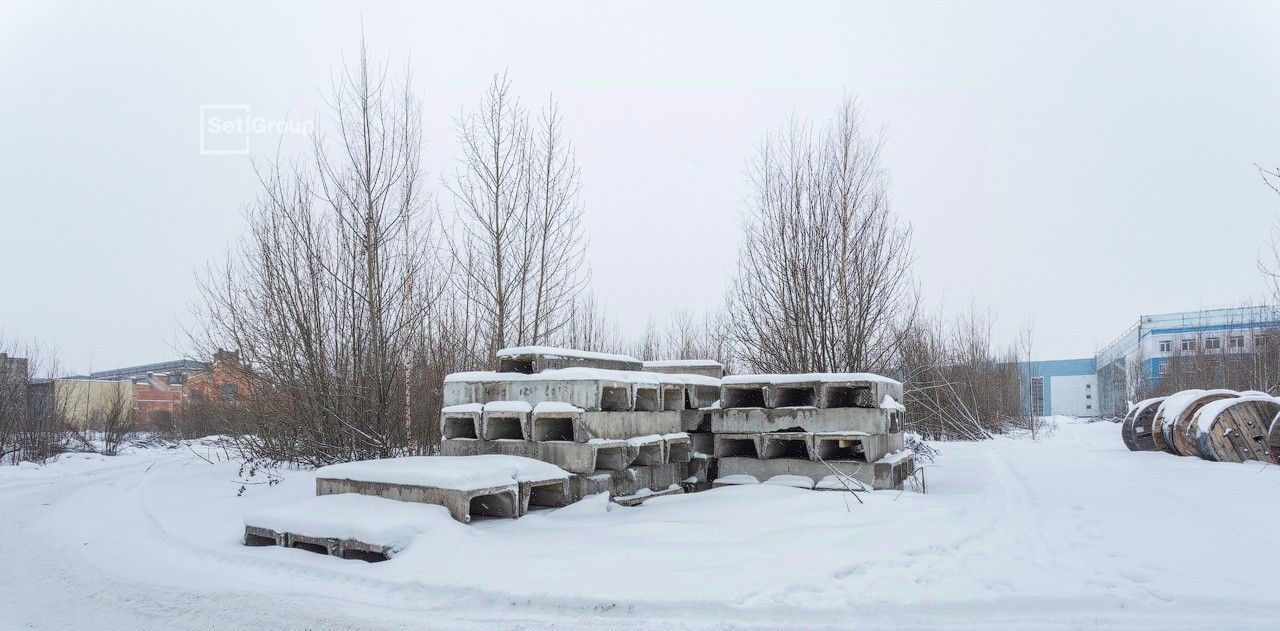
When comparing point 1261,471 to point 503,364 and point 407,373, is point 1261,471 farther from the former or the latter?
point 407,373

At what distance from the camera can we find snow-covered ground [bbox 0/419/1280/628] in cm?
317

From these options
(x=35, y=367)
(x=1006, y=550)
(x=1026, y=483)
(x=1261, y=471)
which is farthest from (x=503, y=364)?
(x=35, y=367)

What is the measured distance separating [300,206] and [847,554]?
8267 mm

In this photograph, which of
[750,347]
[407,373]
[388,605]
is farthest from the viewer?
[750,347]

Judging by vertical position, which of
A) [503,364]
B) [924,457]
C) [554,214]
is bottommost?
[924,457]

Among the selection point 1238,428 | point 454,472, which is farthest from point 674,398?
point 1238,428

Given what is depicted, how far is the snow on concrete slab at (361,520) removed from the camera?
4191 millimetres

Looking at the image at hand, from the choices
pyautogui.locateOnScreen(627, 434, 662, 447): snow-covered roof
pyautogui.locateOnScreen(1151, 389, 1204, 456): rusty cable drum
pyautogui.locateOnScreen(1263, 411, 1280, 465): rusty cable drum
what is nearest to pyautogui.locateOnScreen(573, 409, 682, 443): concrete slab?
pyautogui.locateOnScreen(627, 434, 662, 447): snow-covered roof

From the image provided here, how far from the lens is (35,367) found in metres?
17.1

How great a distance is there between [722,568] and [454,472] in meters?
2.00

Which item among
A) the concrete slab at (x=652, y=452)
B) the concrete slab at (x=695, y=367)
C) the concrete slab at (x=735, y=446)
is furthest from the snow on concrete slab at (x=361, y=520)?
the concrete slab at (x=695, y=367)

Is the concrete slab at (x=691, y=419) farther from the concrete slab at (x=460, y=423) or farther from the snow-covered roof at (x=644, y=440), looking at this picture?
the concrete slab at (x=460, y=423)

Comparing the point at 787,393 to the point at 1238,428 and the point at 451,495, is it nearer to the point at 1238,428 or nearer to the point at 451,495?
the point at 451,495

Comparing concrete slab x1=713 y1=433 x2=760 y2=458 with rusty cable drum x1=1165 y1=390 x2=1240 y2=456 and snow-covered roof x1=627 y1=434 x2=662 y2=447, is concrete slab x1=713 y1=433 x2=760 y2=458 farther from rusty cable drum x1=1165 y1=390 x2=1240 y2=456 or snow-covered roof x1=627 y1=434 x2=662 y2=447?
rusty cable drum x1=1165 y1=390 x2=1240 y2=456
